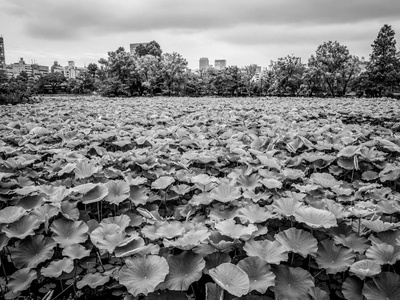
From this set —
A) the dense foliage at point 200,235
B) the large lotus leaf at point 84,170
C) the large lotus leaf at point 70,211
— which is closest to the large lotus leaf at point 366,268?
the dense foliage at point 200,235

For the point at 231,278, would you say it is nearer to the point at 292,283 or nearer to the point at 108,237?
the point at 292,283

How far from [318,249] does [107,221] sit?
3.80ft

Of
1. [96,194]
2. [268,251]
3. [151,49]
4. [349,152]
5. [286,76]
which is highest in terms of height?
[151,49]

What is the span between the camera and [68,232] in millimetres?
1667

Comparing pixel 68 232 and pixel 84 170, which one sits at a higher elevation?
pixel 84 170

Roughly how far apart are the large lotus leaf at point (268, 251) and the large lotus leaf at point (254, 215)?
21 centimetres

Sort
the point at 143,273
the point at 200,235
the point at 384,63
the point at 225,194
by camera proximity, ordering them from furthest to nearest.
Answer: the point at 384,63
the point at 225,194
the point at 200,235
the point at 143,273

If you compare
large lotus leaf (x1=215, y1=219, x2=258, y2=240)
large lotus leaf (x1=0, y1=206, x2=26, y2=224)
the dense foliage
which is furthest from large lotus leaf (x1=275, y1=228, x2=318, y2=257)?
large lotus leaf (x1=0, y1=206, x2=26, y2=224)

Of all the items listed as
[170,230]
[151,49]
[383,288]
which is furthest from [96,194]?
[151,49]

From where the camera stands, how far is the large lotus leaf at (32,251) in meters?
1.53

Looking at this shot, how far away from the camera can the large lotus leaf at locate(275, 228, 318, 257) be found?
4.60ft

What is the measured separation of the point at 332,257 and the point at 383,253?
0.22 meters

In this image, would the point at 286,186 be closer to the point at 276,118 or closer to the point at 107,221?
the point at 107,221

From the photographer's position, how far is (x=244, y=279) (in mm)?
1199
